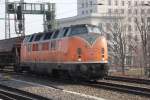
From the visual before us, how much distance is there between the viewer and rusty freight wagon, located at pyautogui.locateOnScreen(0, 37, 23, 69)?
120ft

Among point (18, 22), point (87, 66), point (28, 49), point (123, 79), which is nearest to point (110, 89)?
point (87, 66)

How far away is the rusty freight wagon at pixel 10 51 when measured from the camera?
120 feet

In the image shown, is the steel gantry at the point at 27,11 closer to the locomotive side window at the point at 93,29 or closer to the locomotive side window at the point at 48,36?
the locomotive side window at the point at 48,36

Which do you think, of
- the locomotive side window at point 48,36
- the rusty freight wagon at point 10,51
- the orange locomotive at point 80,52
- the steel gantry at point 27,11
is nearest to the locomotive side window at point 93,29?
the orange locomotive at point 80,52

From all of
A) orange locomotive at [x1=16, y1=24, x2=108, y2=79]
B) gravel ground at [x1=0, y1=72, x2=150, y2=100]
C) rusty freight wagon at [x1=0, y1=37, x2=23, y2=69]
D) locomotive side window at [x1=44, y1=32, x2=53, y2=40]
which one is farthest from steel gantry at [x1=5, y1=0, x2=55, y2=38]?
gravel ground at [x1=0, y1=72, x2=150, y2=100]

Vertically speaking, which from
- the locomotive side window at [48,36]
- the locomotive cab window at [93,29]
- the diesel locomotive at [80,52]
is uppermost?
the locomotive cab window at [93,29]

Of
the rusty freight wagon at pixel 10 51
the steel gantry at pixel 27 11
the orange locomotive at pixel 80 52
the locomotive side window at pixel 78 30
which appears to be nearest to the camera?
the orange locomotive at pixel 80 52

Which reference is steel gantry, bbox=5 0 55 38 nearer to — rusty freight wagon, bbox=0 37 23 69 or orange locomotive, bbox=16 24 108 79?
rusty freight wagon, bbox=0 37 23 69

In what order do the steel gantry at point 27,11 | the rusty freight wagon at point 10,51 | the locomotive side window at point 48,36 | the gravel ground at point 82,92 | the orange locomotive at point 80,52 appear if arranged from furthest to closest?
the steel gantry at point 27,11, the rusty freight wagon at point 10,51, the locomotive side window at point 48,36, the orange locomotive at point 80,52, the gravel ground at point 82,92

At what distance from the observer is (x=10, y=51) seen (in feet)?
129

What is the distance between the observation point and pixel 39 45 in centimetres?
2980

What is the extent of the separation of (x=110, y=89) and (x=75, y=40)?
4.36m

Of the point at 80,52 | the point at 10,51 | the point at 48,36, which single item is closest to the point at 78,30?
the point at 80,52

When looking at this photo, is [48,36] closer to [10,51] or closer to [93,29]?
[93,29]
